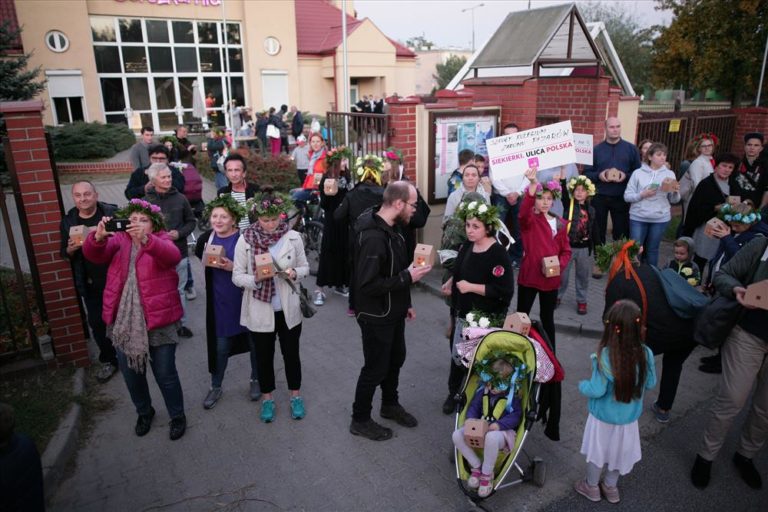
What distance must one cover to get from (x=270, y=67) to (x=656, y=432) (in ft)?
87.9

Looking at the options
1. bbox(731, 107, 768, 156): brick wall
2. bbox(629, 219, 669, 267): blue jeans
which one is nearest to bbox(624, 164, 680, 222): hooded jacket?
bbox(629, 219, 669, 267): blue jeans

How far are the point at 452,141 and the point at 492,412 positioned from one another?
5394mm

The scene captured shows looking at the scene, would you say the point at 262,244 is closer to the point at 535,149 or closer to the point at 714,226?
the point at 535,149

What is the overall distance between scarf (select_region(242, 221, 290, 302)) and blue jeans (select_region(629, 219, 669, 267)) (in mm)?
5065

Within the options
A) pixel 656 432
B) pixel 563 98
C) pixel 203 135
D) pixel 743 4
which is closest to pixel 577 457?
pixel 656 432

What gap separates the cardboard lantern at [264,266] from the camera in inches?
165

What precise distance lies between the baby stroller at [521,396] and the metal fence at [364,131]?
4815 millimetres

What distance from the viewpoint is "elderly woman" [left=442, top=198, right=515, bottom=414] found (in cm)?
427

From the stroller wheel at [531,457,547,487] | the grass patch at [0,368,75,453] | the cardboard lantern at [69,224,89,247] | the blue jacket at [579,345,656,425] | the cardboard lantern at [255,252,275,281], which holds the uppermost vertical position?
the cardboard lantern at [69,224,89,247]

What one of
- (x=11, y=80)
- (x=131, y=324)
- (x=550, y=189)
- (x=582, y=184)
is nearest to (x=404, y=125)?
(x=582, y=184)

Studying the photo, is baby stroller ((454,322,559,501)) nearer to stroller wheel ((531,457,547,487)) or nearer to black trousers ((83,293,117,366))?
stroller wheel ((531,457,547,487))

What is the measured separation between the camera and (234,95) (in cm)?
2761

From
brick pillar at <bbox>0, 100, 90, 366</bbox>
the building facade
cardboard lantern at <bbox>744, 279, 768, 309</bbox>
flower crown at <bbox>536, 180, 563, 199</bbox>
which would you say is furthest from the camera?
the building facade

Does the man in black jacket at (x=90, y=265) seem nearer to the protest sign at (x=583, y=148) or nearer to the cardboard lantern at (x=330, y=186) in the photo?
the cardboard lantern at (x=330, y=186)
